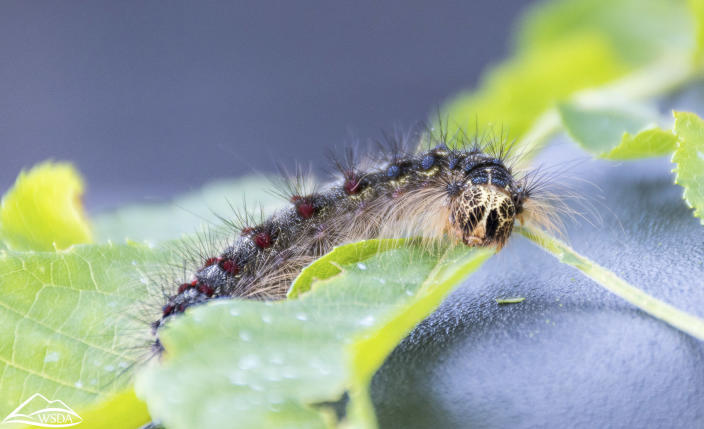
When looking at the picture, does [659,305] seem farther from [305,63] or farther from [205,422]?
[305,63]

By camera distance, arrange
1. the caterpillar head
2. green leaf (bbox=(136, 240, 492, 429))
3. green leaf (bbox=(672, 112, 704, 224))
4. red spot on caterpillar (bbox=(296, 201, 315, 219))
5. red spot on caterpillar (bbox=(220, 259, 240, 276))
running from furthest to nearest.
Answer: red spot on caterpillar (bbox=(296, 201, 315, 219)) → red spot on caterpillar (bbox=(220, 259, 240, 276)) → the caterpillar head → green leaf (bbox=(672, 112, 704, 224)) → green leaf (bbox=(136, 240, 492, 429))

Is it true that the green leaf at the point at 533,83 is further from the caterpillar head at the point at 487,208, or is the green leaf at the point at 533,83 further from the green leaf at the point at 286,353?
the green leaf at the point at 286,353

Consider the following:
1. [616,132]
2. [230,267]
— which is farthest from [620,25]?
[230,267]

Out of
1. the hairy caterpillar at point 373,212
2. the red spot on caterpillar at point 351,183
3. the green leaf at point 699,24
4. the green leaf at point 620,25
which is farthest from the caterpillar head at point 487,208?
the green leaf at point 620,25

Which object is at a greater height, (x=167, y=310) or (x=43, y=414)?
(x=167, y=310)

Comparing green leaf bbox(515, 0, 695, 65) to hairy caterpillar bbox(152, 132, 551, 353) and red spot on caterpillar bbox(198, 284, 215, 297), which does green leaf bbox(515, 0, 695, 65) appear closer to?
hairy caterpillar bbox(152, 132, 551, 353)

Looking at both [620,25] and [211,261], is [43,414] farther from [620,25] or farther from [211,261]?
[620,25]

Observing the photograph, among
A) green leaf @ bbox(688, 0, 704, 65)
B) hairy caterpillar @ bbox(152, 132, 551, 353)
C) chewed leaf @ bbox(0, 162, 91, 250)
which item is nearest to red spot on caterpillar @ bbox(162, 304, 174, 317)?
hairy caterpillar @ bbox(152, 132, 551, 353)
